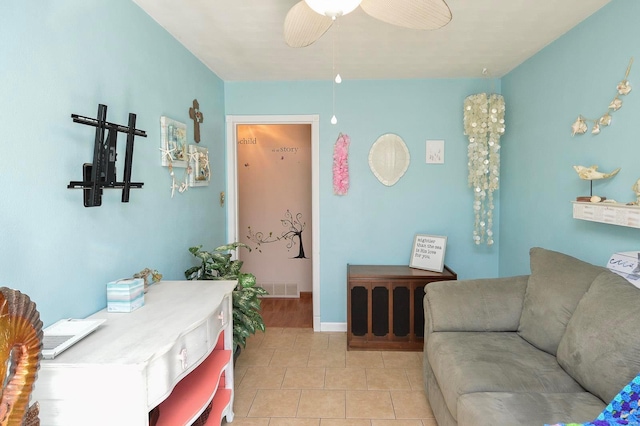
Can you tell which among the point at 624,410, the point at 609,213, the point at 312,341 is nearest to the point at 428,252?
the point at 312,341

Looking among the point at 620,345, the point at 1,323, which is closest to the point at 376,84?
the point at 620,345

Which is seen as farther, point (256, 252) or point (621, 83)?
point (256, 252)

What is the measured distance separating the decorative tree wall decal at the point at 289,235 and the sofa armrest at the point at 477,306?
2775mm

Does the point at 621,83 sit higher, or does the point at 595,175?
the point at 621,83

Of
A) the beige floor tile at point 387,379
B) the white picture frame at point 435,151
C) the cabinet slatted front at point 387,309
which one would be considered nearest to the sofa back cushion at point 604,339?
the beige floor tile at point 387,379

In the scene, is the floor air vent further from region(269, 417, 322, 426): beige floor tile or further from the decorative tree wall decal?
region(269, 417, 322, 426): beige floor tile

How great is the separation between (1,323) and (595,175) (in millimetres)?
2671

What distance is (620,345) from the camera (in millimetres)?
1556

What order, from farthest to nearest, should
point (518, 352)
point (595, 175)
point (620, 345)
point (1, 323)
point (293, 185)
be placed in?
point (293, 185)
point (595, 175)
point (518, 352)
point (620, 345)
point (1, 323)

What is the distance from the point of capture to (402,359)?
3271mm

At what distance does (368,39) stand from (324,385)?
243 cm

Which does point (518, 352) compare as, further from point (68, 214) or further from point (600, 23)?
point (68, 214)

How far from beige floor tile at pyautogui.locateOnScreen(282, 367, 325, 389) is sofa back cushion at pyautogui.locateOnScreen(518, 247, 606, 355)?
4.63 feet

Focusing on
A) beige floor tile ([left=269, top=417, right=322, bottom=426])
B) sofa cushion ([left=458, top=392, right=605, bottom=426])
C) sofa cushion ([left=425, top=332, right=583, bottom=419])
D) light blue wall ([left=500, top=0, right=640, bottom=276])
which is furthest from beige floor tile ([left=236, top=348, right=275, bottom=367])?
light blue wall ([left=500, top=0, right=640, bottom=276])
